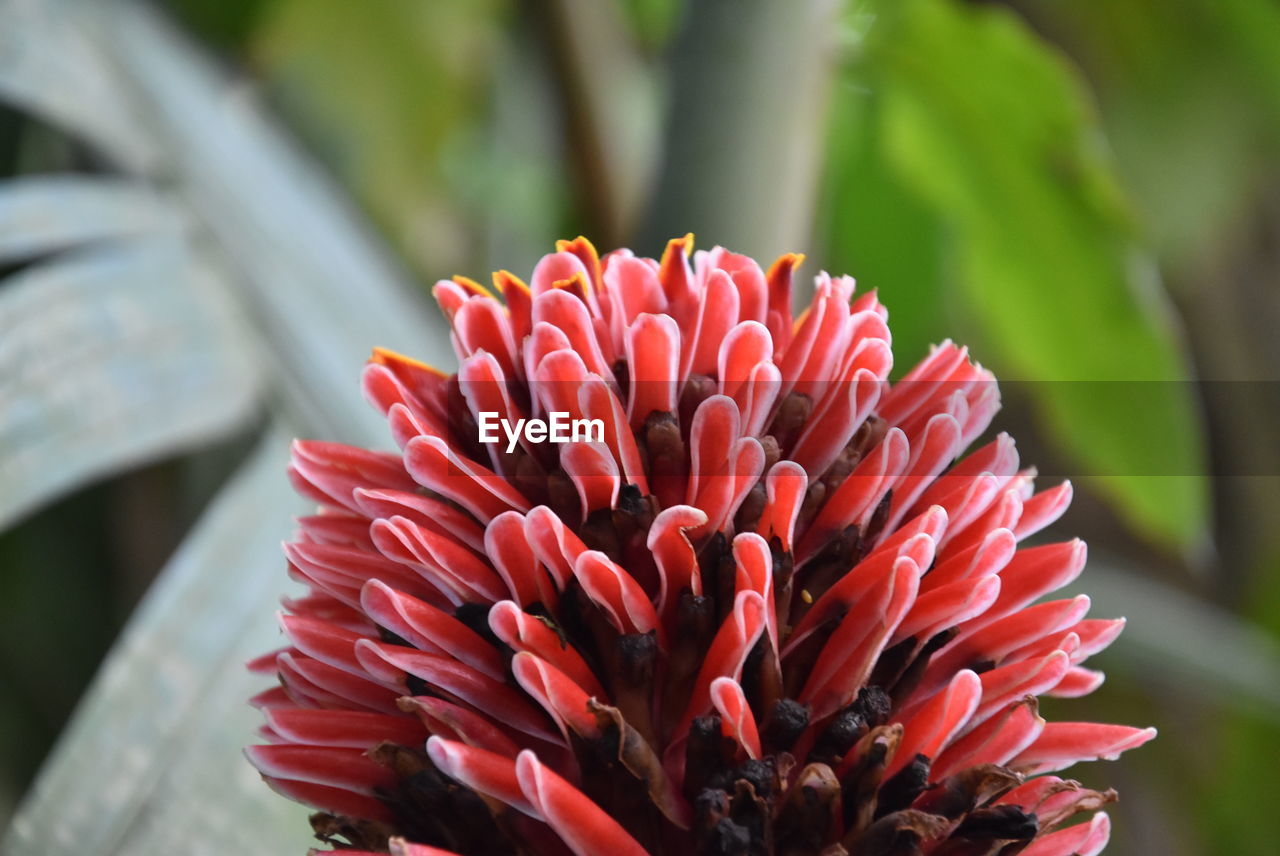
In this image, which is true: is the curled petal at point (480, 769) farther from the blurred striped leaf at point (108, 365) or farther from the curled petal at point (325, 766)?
the blurred striped leaf at point (108, 365)

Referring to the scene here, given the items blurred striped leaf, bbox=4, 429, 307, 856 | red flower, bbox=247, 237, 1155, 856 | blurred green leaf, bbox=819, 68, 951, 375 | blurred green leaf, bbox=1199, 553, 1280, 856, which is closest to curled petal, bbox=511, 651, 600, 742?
red flower, bbox=247, 237, 1155, 856

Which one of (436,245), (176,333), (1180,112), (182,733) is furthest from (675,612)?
(1180,112)

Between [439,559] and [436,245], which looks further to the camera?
[436,245]

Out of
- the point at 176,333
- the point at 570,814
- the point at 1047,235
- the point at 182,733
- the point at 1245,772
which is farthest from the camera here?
the point at 1245,772

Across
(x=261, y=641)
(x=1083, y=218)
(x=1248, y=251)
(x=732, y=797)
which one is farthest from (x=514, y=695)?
(x=1248, y=251)

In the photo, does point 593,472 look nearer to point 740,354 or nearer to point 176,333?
point 740,354

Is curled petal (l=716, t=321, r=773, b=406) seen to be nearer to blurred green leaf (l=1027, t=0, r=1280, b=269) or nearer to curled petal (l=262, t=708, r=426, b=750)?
curled petal (l=262, t=708, r=426, b=750)

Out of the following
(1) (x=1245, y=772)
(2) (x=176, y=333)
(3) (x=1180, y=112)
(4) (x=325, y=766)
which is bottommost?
(4) (x=325, y=766)
